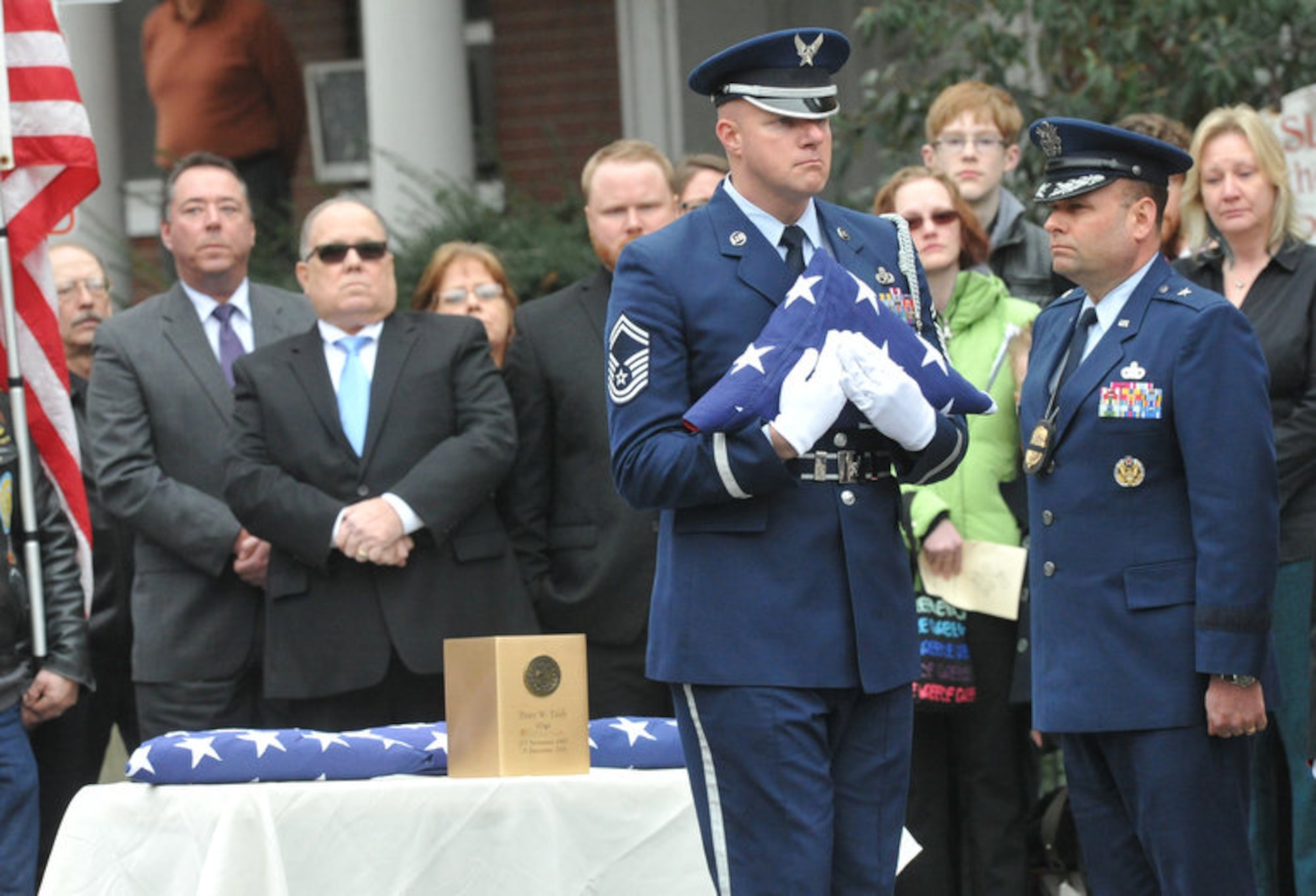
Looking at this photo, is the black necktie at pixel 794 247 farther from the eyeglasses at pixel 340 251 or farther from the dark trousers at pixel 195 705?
the dark trousers at pixel 195 705

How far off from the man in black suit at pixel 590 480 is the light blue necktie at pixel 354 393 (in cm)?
48

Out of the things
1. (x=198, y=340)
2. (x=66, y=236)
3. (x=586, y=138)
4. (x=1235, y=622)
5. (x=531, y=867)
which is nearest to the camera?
(x=1235, y=622)

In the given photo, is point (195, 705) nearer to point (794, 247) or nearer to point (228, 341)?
point (228, 341)

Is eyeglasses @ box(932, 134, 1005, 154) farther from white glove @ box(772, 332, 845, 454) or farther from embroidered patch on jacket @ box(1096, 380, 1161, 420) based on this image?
white glove @ box(772, 332, 845, 454)

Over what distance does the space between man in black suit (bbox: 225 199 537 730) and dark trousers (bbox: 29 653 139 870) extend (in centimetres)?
102

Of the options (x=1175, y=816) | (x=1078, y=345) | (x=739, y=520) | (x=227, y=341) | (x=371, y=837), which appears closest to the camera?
(x=739, y=520)

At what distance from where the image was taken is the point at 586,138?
40.8 ft

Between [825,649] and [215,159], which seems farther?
[215,159]

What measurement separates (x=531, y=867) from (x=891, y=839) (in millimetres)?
1285

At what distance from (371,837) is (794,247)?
1848 millimetres

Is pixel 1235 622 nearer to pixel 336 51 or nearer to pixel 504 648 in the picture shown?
pixel 504 648

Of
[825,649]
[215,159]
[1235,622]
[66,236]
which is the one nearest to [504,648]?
[825,649]

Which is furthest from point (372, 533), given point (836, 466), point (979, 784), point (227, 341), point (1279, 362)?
point (1279, 362)

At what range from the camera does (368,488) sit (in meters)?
6.33
